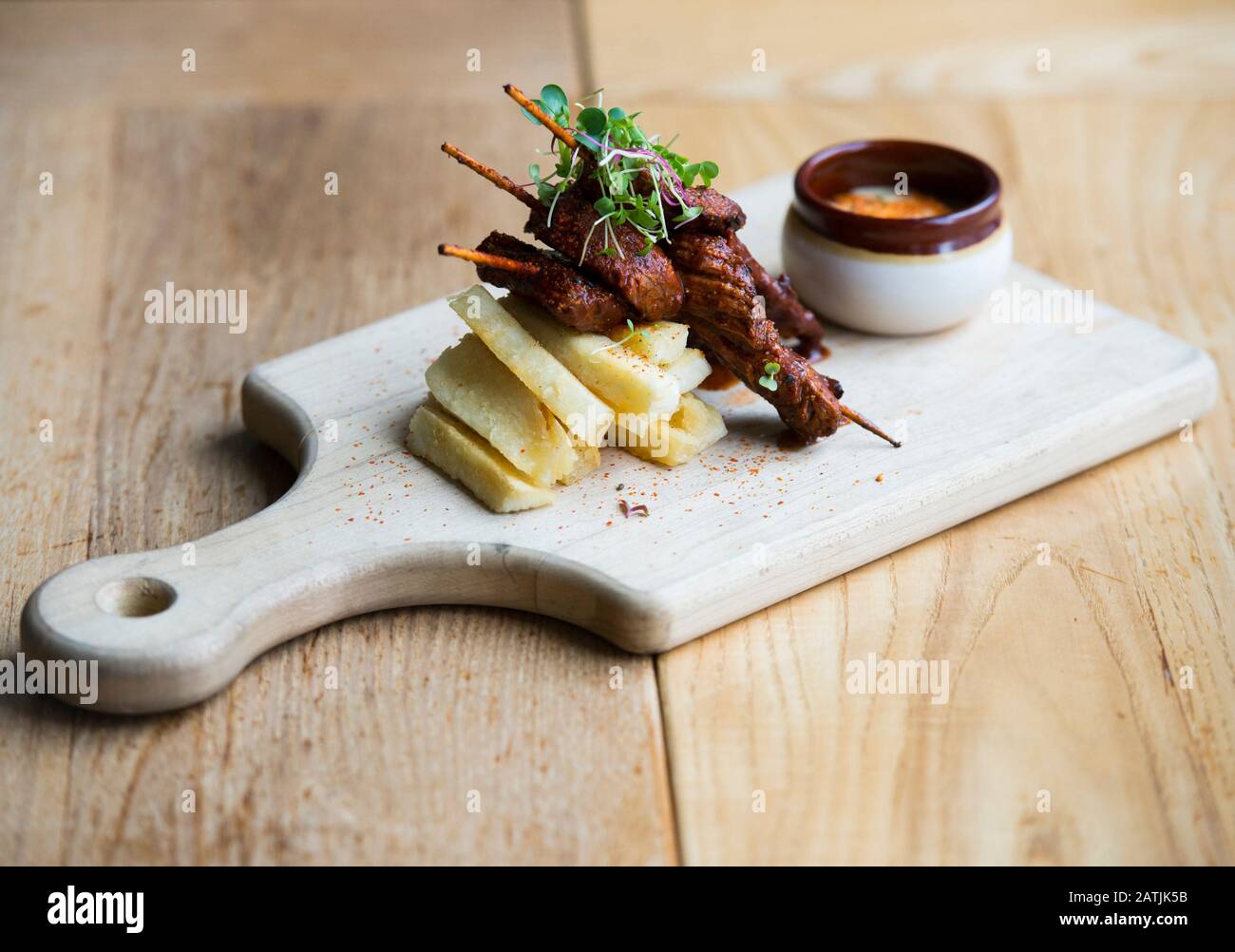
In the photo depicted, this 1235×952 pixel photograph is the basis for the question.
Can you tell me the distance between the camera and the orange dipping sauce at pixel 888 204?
14.2 ft

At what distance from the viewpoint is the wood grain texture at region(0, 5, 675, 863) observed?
2883 mm

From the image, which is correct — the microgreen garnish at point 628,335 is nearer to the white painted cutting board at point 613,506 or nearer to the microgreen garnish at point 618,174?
the microgreen garnish at point 618,174

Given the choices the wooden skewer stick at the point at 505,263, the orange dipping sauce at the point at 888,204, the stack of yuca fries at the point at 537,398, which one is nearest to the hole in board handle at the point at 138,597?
the stack of yuca fries at the point at 537,398

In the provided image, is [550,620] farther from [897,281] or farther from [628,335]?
[897,281]

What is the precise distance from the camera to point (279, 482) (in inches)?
153

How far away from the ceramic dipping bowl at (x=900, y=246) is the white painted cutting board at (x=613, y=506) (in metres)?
0.11

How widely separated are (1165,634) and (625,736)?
1330 mm

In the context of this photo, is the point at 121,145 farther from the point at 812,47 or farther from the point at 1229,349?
the point at 1229,349

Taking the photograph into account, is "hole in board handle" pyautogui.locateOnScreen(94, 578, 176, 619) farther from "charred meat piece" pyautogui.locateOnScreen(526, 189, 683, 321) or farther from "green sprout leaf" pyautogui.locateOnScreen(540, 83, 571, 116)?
"green sprout leaf" pyautogui.locateOnScreen(540, 83, 571, 116)

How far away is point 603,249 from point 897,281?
1066mm

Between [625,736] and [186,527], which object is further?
[186,527]
